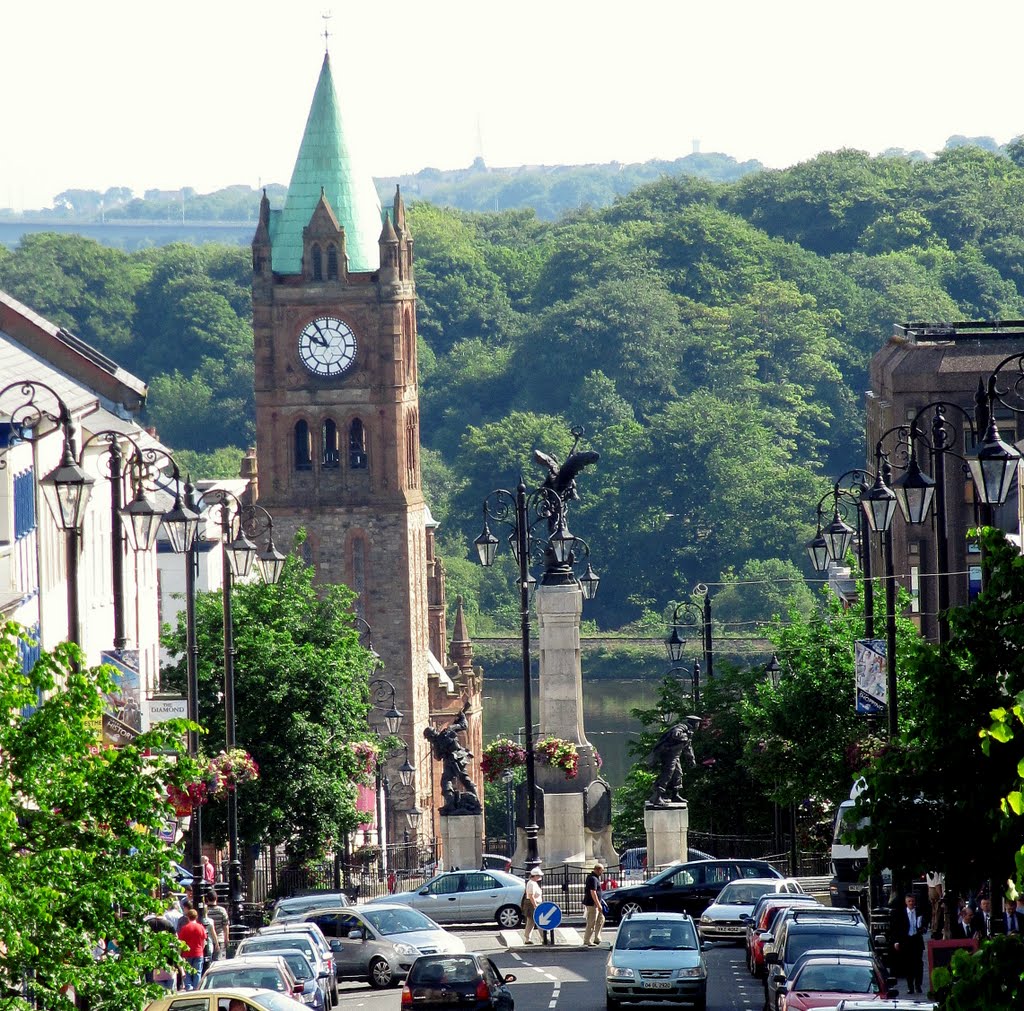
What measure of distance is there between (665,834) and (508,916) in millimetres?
5150

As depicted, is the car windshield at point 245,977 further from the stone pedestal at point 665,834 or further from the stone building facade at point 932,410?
the stone building facade at point 932,410

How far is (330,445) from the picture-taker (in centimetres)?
10288

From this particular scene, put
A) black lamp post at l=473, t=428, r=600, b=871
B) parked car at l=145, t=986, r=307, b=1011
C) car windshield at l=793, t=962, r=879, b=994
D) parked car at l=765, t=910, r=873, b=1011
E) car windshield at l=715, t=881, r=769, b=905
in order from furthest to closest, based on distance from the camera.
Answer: black lamp post at l=473, t=428, r=600, b=871 → car windshield at l=715, t=881, r=769, b=905 → parked car at l=765, t=910, r=873, b=1011 → car windshield at l=793, t=962, r=879, b=994 → parked car at l=145, t=986, r=307, b=1011

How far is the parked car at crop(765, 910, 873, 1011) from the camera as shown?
31.8m

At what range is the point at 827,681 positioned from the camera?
47.0 m

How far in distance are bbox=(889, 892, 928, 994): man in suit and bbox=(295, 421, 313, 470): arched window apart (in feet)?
225

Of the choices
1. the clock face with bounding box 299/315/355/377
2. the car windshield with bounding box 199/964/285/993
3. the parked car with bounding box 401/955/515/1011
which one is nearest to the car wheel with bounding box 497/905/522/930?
the parked car with bounding box 401/955/515/1011

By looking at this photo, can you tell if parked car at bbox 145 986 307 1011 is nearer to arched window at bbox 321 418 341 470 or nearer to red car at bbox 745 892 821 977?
red car at bbox 745 892 821 977

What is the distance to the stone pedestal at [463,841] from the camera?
49.9m

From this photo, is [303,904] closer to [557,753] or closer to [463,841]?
[557,753]

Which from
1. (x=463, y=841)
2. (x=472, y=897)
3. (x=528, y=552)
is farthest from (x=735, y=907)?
(x=463, y=841)

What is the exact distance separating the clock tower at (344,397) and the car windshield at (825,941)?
221 ft

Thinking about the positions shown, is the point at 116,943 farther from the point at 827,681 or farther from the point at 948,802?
the point at 827,681

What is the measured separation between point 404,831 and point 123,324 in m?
88.3
